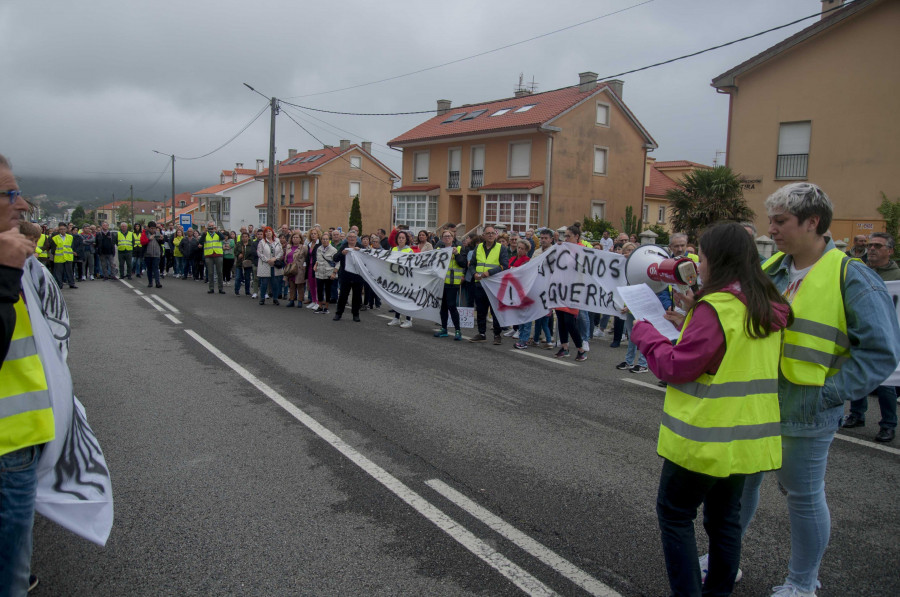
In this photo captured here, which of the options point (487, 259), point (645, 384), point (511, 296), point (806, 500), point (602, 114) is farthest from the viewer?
point (602, 114)

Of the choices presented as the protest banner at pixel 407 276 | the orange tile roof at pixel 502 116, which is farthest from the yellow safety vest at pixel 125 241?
the orange tile roof at pixel 502 116

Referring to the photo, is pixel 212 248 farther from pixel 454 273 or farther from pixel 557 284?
pixel 557 284

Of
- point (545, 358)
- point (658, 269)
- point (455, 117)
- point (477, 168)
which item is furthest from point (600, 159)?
point (658, 269)

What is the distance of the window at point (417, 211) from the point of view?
40.8 metres

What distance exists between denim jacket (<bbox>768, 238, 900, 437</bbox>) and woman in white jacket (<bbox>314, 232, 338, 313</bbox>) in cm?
1263

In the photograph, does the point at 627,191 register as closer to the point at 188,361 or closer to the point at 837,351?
the point at 188,361

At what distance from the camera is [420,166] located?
4200 cm

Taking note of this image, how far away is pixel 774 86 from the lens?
2217 cm

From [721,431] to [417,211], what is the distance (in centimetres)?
3932

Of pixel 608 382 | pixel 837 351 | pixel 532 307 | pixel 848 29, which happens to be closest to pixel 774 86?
pixel 848 29

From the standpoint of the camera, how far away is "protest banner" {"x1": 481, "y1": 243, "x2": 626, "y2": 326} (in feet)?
32.1

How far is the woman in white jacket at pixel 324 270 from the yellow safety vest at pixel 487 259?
15.4 ft

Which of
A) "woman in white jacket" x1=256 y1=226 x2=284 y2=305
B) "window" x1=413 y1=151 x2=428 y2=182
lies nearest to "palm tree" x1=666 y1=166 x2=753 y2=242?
"woman in white jacket" x1=256 y1=226 x2=284 y2=305

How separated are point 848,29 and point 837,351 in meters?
22.7
